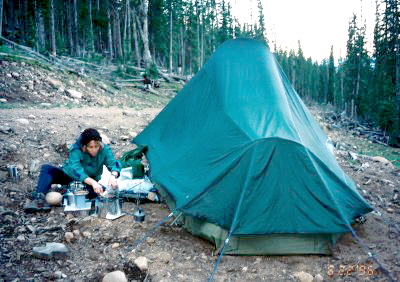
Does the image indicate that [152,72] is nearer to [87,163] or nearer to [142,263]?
[87,163]

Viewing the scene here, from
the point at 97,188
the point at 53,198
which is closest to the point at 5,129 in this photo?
the point at 53,198

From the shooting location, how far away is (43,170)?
4.70 meters

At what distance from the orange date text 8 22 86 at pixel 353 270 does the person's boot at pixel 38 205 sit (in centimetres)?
387

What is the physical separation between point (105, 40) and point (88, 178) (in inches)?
1593

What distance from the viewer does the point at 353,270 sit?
3553mm

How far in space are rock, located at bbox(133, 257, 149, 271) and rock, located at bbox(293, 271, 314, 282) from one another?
165 centimetres

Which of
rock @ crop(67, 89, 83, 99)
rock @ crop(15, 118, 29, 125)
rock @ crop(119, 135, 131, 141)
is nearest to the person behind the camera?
rock @ crop(15, 118, 29, 125)

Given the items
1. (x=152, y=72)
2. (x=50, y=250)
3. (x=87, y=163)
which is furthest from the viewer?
(x=152, y=72)

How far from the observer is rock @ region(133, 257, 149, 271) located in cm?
341

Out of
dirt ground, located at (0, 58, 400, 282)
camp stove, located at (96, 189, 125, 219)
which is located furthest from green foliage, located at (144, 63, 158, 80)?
camp stove, located at (96, 189, 125, 219)

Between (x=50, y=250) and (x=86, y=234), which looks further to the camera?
(x=86, y=234)

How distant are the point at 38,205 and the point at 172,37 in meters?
34.6

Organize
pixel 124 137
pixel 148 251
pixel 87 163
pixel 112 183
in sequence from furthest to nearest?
pixel 124 137 → pixel 87 163 → pixel 112 183 → pixel 148 251

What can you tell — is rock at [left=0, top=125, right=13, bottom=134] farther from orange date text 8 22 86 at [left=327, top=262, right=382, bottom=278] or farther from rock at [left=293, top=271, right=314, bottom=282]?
orange date text 8 22 86 at [left=327, top=262, right=382, bottom=278]
